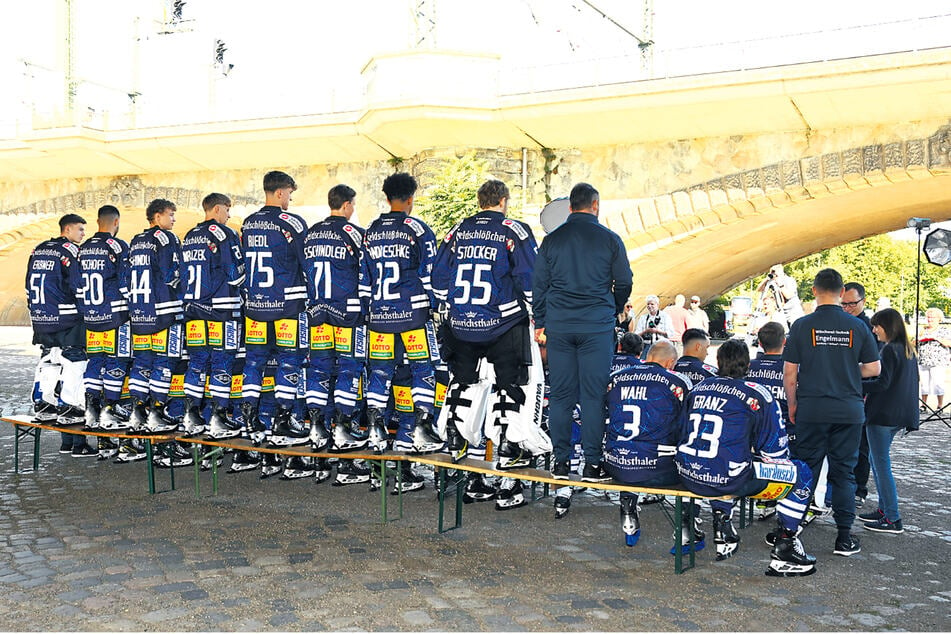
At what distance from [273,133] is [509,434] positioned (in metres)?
18.1

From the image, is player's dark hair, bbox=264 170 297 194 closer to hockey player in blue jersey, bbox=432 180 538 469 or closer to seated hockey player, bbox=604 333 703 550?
hockey player in blue jersey, bbox=432 180 538 469

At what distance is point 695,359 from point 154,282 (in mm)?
4953

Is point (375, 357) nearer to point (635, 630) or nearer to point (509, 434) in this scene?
point (509, 434)

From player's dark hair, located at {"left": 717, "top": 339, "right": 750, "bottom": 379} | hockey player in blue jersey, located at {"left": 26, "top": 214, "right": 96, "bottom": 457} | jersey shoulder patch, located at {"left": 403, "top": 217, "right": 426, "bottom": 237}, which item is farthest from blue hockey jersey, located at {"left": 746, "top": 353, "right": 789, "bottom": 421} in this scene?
hockey player in blue jersey, located at {"left": 26, "top": 214, "right": 96, "bottom": 457}

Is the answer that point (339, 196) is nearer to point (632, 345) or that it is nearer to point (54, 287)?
A: point (632, 345)

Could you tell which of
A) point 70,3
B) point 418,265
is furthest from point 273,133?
point 418,265

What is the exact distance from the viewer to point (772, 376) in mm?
6973

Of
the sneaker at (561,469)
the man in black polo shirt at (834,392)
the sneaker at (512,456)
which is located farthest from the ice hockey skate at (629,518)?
the man in black polo shirt at (834,392)

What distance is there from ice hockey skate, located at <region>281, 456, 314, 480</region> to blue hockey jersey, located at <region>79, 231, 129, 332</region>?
7.19 feet

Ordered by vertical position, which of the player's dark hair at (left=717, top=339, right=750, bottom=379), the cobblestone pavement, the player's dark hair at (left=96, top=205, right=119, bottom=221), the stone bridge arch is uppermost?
the stone bridge arch

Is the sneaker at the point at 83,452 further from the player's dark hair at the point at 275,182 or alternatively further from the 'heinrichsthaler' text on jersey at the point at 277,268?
the player's dark hair at the point at 275,182

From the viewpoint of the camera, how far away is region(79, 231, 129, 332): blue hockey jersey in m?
8.87

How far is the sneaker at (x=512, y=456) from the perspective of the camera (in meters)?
6.56

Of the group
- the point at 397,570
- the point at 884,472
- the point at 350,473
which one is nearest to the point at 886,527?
the point at 884,472
